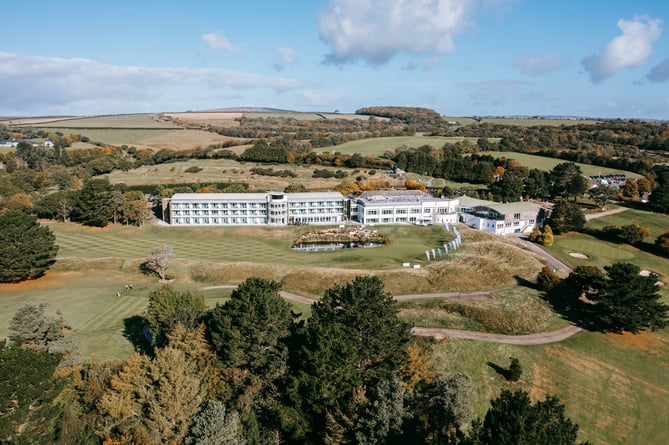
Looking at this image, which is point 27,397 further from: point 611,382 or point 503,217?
point 503,217

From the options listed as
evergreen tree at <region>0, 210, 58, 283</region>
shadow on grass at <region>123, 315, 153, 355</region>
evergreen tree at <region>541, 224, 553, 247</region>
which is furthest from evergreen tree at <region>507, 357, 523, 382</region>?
evergreen tree at <region>0, 210, 58, 283</region>

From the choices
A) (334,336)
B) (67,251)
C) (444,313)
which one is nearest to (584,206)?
(444,313)

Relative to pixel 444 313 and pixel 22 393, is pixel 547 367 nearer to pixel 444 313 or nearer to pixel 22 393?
pixel 444 313

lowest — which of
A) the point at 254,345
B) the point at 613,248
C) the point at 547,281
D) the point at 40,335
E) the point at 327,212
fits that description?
the point at 613,248

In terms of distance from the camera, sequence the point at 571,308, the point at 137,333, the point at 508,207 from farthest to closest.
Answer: the point at 508,207 < the point at 571,308 < the point at 137,333

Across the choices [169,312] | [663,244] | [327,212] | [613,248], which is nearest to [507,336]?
[169,312]

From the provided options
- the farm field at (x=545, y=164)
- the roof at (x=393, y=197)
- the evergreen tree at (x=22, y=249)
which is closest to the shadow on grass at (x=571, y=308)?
the roof at (x=393, y=197)

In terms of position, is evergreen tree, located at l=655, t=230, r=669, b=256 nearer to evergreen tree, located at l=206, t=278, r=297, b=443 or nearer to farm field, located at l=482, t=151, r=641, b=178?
farm field, located at l=482, t=151, r=641, b=178
